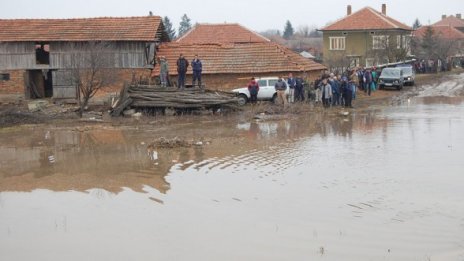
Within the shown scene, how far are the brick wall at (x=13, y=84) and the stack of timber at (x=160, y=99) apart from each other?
9260 millimetres

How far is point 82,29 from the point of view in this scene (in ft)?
108

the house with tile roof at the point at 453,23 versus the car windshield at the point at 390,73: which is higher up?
the house with tile roof at the point at 453,23

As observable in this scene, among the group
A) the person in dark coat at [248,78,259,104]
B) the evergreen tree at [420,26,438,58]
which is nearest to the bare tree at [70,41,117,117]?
the person in dark coat at [248,78,259,104]

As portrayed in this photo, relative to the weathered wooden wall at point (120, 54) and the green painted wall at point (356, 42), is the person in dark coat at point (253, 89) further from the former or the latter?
the green painted wall at point (356, 42)

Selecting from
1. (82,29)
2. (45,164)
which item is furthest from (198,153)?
(82,29)

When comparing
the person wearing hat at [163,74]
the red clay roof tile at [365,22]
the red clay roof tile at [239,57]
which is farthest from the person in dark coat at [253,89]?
the red clay roof tile at [365,22]

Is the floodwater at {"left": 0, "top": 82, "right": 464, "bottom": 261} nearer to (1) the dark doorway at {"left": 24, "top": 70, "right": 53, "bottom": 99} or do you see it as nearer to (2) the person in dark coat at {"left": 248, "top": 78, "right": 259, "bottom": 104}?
(2) the person in dark coat at {"left": 248, "top": 78, "right": 259, "bottom": 104}

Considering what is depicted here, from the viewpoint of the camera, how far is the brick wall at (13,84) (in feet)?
107

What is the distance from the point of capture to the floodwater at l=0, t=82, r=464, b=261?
29.6ft

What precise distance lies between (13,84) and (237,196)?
24.3 m

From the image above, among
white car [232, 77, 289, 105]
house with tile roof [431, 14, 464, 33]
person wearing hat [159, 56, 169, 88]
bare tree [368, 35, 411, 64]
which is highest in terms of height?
house with tile roof [431, 14, 464, 33]

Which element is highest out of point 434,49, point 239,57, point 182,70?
point 434,49

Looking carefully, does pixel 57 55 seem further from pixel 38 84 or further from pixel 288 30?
pixel 288 30

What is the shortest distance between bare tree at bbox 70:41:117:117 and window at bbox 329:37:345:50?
40.7 m
